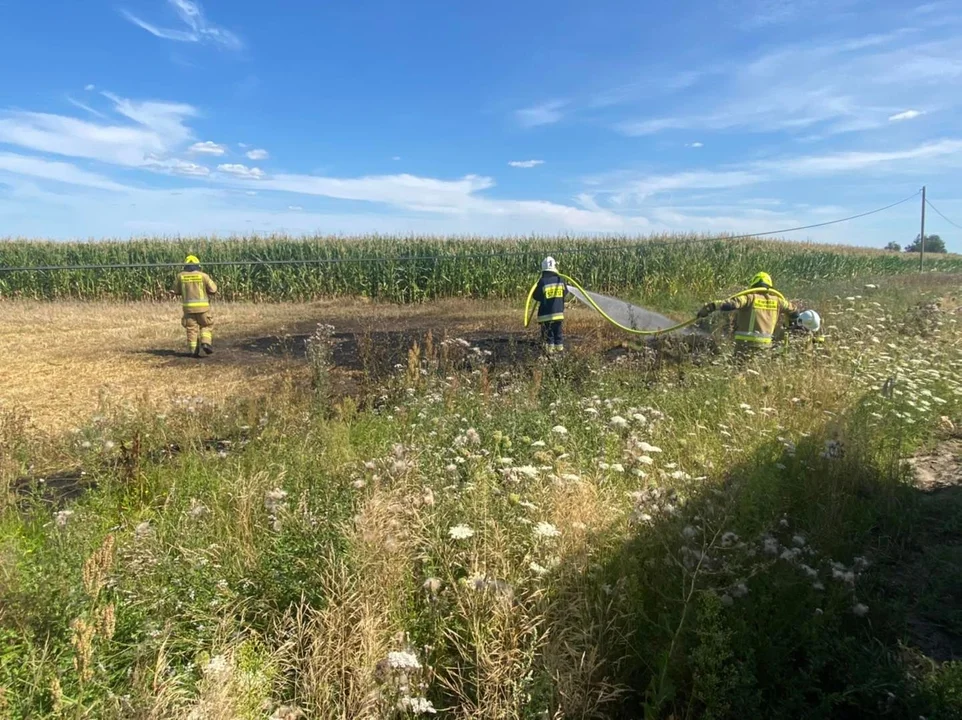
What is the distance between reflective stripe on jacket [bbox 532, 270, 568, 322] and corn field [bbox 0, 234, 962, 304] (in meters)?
9.61

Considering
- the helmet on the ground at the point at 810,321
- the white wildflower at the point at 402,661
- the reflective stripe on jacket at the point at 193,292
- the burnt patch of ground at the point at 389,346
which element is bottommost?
the white wildflower at the point at 402,661

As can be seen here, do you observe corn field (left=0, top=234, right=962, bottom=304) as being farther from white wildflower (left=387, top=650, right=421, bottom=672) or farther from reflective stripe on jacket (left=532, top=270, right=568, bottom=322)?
white wildflower (left=387, top=650, right=421, bottom=672)

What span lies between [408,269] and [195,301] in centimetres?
1078

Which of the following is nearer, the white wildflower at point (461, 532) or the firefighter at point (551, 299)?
the white wildflower at point (461, 532)

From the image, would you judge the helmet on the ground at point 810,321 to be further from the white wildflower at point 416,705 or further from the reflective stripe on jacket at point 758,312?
the white wildflower at point 416,705

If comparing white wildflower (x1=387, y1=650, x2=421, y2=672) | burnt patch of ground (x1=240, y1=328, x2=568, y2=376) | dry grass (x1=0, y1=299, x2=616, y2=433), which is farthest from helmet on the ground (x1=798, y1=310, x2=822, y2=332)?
white wildflower (x1=387, y1=650, x2=421, y2=672)

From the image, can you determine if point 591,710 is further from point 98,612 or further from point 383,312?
point 383,312

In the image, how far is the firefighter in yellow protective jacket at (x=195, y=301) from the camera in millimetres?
10828

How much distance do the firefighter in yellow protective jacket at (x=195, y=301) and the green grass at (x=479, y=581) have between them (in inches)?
265

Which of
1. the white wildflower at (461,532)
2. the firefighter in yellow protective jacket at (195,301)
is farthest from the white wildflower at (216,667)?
the firefighter in yellow protective jacket at (195,301)

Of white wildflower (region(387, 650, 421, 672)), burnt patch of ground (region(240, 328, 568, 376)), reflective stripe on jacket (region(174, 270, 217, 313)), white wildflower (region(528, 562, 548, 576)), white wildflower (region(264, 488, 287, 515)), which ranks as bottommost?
white wildflower (region(387, 650, 421, 672))

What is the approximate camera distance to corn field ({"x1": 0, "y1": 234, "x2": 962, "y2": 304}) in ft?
68.5

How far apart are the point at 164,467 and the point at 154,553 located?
163 centimetres

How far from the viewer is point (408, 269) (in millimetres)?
21078
